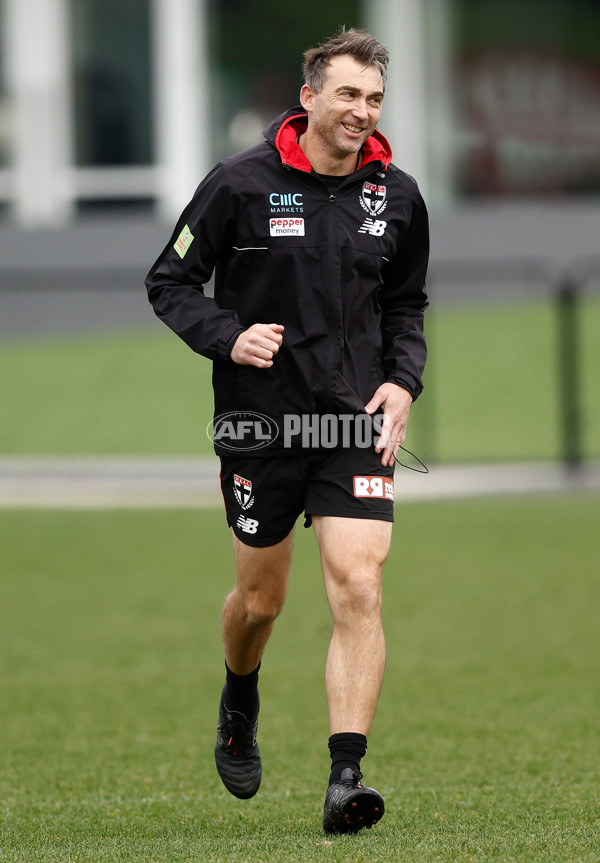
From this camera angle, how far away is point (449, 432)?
15633 mm

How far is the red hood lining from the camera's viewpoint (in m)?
4.53

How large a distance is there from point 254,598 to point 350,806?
898 mm

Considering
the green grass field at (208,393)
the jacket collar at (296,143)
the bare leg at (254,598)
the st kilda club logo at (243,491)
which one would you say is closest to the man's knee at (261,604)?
the bare leg at (254,598)

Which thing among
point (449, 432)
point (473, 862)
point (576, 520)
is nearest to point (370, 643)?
point (473, 862)

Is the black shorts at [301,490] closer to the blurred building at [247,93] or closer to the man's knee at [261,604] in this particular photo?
the man's knee at [261,604]

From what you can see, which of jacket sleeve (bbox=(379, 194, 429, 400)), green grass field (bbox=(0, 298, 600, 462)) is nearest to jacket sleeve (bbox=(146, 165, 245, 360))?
jacket sleeve (bbox=(379, 194, 429, 400))

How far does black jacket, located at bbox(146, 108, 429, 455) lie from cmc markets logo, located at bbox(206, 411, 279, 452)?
0.03m

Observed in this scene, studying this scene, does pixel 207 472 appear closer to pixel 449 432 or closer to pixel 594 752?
pixel 449 432

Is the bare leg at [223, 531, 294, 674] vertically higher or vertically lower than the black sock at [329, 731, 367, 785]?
higher

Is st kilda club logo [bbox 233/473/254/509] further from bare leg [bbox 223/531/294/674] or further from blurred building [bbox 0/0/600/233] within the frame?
blurred building [bbox 0/0/600/233]

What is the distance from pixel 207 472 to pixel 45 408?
4.03m

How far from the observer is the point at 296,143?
15.1 feet

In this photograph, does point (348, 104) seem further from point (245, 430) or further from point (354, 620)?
point (354, 620)

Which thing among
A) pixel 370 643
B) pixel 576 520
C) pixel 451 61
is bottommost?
pixel 576 520
